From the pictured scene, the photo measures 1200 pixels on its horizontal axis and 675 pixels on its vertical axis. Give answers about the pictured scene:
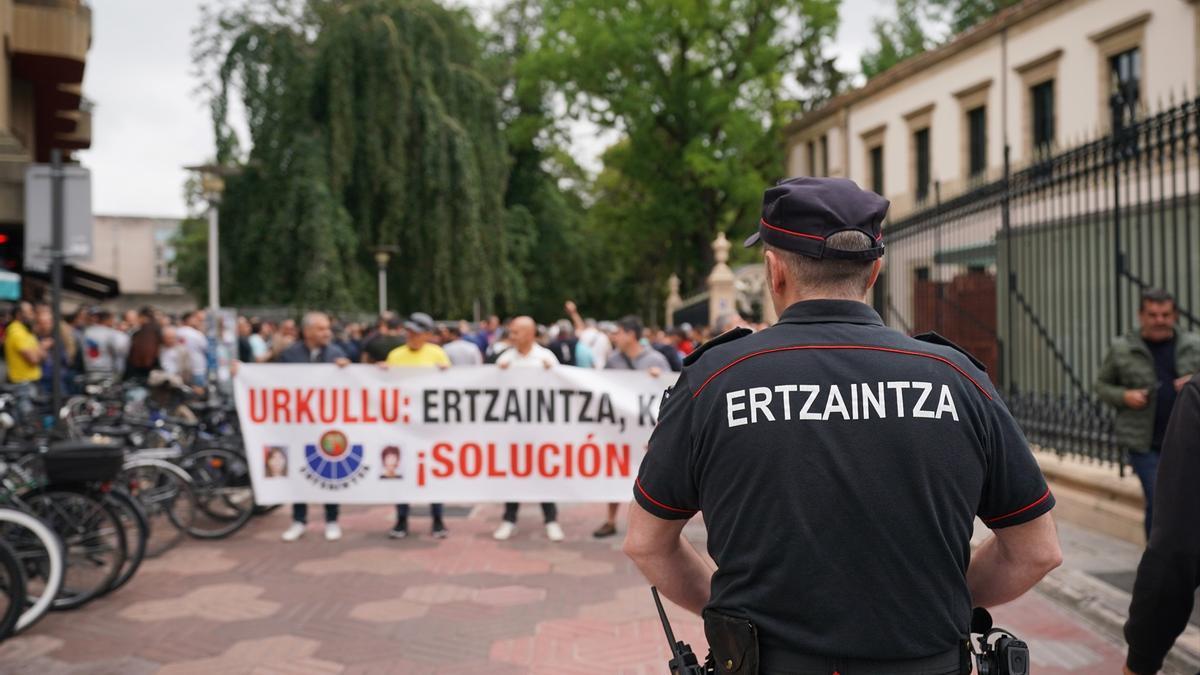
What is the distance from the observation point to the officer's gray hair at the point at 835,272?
81.2 inches

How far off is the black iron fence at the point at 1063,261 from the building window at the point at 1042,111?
1270 cm

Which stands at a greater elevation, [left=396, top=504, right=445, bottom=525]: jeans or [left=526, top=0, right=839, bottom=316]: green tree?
[left=526, top=0, right=839, bottom=316]: green tree

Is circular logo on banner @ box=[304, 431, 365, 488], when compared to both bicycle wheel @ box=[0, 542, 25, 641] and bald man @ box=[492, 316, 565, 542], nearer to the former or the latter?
bald man @ box=[492, 316, 565, 542]

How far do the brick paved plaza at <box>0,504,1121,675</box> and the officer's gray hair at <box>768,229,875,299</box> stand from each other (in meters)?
3.74

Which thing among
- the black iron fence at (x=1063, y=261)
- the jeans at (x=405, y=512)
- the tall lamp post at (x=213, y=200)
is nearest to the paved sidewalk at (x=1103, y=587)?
the black iron fence at (x=1063, y=261)

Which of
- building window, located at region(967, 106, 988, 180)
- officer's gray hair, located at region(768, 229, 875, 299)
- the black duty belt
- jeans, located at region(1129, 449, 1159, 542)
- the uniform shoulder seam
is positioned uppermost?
building window, located at region(967, 106, 988, 180)

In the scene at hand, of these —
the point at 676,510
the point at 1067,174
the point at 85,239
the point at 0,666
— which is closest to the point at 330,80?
the point at 85,239

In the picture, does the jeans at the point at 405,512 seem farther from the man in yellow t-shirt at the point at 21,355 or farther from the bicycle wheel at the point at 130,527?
the man in yellow t-shirt at the point at 21,355

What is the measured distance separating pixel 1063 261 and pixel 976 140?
21.2 metres

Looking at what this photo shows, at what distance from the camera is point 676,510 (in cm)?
214

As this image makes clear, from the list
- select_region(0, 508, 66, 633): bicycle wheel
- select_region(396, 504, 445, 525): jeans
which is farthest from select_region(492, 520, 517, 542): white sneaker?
select_region(0, 508, 66, 633): bicycle wheel

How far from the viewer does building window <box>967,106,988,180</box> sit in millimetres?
28594

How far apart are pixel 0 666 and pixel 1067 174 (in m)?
8.30

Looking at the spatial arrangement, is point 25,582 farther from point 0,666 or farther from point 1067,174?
point 1067,174
